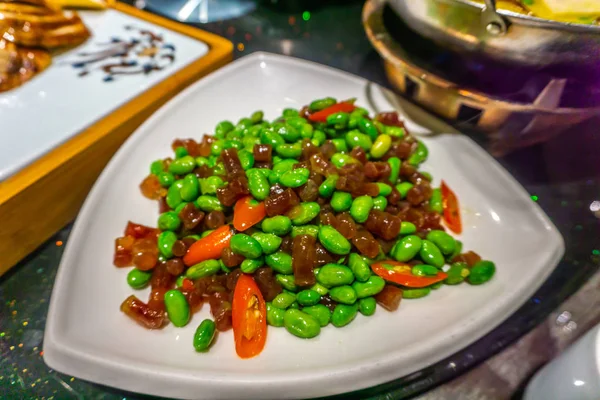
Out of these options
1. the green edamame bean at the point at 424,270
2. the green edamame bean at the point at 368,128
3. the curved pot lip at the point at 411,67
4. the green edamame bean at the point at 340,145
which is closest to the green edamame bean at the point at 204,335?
the green edamame bean at the point at 424,270

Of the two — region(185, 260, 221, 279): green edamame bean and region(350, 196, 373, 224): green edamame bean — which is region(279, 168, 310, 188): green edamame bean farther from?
region(185, 260, 221, 279): green edamame bean

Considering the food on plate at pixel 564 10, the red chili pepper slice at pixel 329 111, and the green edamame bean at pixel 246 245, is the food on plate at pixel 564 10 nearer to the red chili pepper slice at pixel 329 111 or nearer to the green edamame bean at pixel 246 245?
the red chili pepper slice at pixel 329 111

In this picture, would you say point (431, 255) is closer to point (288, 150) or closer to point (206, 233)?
point (288, 150)

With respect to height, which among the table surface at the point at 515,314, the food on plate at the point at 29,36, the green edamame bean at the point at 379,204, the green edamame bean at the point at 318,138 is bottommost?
the table surface at the point at 515,314

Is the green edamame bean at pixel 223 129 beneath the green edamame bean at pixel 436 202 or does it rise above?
above

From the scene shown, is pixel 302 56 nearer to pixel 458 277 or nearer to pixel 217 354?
pixel 458 277

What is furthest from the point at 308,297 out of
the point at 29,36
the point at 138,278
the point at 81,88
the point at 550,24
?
the point at 29,36
